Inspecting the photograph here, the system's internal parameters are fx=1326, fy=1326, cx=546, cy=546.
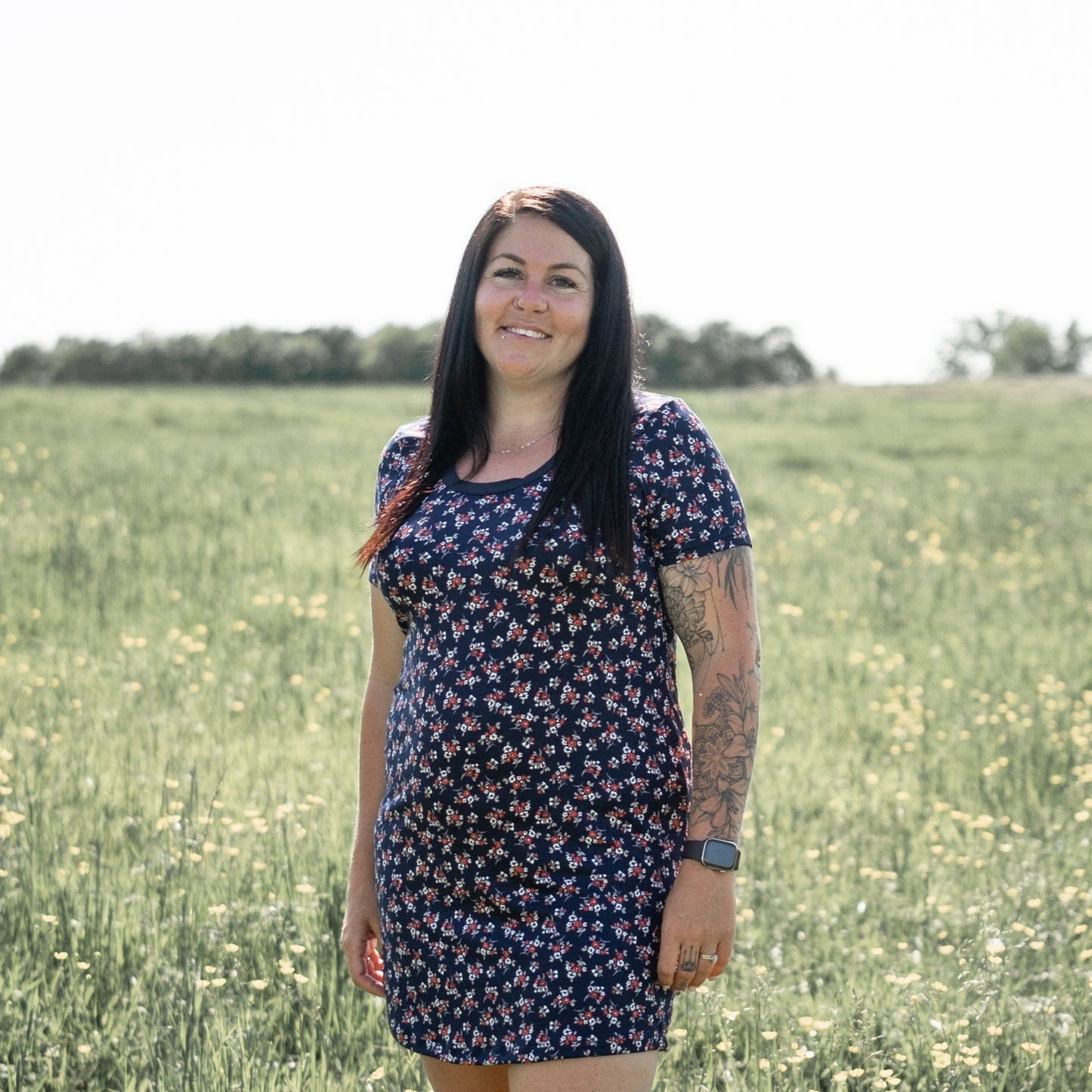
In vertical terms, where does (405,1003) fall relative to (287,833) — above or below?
above

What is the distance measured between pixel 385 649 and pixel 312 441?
15.9 meters

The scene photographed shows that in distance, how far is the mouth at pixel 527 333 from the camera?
2445 millimetres

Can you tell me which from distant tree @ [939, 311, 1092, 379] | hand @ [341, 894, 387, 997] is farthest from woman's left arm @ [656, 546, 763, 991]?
distant tree @ [939, 311, 1092, 379]

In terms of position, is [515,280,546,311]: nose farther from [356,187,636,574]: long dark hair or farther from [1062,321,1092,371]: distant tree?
[1062,321,1092,371]: distant tree

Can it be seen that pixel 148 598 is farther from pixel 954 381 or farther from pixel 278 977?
pixel 954 381

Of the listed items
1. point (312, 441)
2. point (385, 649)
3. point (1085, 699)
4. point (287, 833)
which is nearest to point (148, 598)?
point (287, 833)

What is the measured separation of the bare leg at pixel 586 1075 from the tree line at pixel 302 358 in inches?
1362

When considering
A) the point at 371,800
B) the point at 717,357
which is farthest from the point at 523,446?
the point at 717,357

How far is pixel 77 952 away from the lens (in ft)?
12.5

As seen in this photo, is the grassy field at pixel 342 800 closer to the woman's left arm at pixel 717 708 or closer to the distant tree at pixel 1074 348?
the woman's left arm at pixel 717 708

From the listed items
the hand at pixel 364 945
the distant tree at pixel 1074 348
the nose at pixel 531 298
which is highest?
Answer: the distant tree at pixel 1074 348

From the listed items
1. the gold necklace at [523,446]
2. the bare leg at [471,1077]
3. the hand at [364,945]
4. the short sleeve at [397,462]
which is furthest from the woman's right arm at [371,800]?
the gold necklace at [523,446]

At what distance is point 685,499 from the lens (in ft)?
7.38

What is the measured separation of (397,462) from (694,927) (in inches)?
44.2
